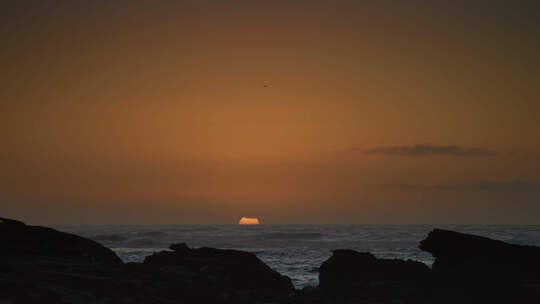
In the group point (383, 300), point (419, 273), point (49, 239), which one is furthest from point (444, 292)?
point (49, 239)

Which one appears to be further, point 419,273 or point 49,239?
point 419,273

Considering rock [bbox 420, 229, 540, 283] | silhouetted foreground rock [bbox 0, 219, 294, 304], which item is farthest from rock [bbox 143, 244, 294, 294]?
rock [bbox 420, 229, 540, 283]

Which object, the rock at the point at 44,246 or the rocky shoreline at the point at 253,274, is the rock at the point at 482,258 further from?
the rock at the point at 44,246

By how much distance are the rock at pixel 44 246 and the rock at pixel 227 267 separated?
1.90 m

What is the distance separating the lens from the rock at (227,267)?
Answer: 789 inches

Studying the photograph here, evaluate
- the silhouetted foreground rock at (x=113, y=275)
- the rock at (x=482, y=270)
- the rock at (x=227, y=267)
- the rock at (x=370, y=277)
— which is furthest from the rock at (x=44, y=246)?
the rock at (x=482, y=270)

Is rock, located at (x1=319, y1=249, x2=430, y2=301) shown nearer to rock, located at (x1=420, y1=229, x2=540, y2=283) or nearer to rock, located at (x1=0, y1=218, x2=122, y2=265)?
rock, located at (x1=420, y1=229, x2=540, y2=283)

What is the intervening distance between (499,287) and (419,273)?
266 cm

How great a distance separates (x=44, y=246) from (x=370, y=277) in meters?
11.1

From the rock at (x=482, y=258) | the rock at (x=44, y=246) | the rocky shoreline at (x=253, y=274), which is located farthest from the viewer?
the rock at (x=482, y=258)

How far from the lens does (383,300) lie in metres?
19.2

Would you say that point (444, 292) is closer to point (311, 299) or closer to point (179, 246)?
point (311, 299)

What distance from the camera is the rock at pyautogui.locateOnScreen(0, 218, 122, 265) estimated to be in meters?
18.3

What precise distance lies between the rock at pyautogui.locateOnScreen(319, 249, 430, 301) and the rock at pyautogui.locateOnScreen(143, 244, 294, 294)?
1.92 m
